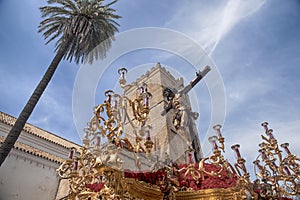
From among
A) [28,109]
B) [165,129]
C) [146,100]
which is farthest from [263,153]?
[28,109]

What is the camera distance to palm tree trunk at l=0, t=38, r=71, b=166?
6.86 metres

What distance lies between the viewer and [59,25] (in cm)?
1114

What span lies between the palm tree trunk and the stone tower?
358 cm

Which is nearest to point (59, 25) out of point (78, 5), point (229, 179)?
point (78, 5)

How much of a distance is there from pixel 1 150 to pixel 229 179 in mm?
6993

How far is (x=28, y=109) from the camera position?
7746mm

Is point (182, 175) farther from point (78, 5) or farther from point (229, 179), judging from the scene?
point (78, 5)

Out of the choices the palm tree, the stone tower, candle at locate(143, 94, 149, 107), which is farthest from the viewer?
the palm tree

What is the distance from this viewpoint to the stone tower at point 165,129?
26.8 feet

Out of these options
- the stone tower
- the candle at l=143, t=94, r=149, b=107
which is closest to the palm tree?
the stone tower

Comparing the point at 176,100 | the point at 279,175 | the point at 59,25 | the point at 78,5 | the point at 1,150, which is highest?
the point at 78,5

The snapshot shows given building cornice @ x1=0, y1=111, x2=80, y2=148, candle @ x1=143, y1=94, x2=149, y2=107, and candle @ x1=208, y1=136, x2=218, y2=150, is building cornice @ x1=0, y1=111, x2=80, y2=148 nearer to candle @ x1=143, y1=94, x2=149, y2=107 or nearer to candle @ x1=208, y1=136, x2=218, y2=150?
candle @ x1=143, y1=94, x2=149, y2=107

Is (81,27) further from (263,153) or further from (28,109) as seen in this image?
(263,153)

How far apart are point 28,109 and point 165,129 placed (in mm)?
6871
